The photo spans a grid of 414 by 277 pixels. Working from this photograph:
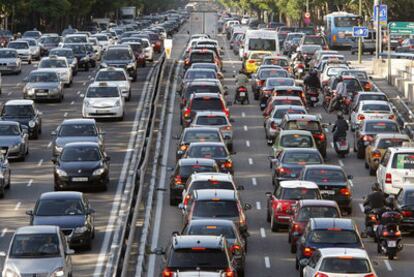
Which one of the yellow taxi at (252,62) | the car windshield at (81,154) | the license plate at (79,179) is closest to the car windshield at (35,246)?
the license plate at (79,179)

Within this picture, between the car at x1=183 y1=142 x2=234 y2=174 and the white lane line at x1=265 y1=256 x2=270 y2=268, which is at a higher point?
the car at x1=183 y1=142 x2=234 y2=174

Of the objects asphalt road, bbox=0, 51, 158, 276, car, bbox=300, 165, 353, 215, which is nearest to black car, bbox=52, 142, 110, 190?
asphalt road, bbox=0, 51, 158, 276

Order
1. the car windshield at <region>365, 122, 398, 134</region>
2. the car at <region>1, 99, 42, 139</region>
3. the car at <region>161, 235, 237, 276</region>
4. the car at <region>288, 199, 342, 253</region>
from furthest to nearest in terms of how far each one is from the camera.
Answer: the car at <region>1, 99, 42, 139</region>, the car windshield at <region>365, 122, 398, 134</region>, the car at <region>288, 199, 342, 253</region>, the car at <region>161, 235, 237, 276</region>

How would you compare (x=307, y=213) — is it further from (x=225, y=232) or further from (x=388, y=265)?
(x=225, y=232)

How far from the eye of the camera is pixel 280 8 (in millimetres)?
166000

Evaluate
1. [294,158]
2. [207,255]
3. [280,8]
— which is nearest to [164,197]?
[294,158]

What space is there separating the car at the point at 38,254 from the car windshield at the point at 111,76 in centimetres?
3505

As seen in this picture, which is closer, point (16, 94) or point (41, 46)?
point (16, 94)

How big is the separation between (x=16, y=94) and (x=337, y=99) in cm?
1604

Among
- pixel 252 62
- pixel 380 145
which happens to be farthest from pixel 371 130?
pixel 252 62

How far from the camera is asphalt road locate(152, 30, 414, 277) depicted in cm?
3231

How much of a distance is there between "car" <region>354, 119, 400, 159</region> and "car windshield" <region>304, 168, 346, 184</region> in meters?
9.84

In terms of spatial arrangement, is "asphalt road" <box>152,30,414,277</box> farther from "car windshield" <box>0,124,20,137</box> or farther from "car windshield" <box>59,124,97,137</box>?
"car windshield" <box>0,124,20,137</box>

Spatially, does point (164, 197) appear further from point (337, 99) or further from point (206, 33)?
point (206, 33)
